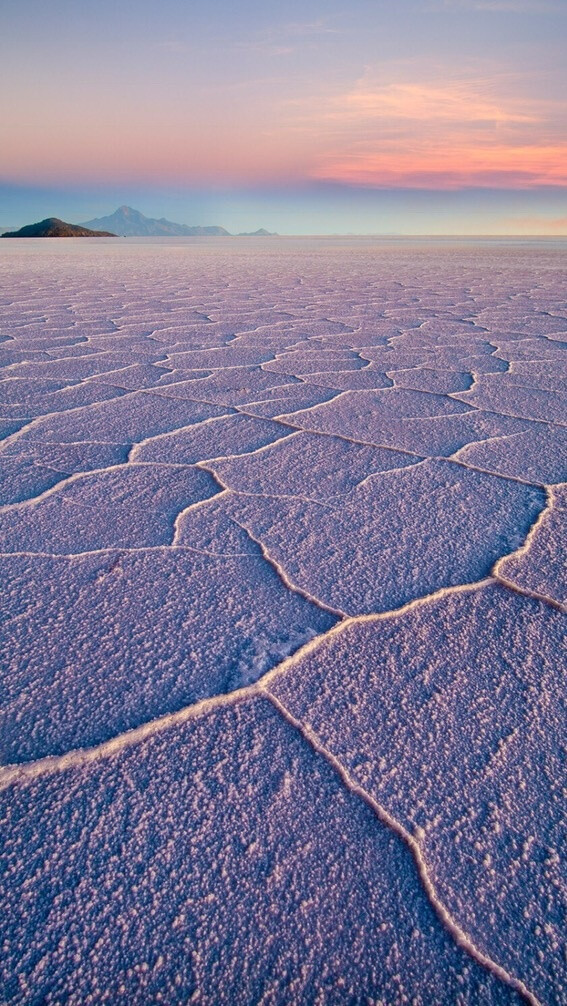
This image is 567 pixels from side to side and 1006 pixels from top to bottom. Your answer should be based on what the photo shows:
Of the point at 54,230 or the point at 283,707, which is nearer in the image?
the point at 283,707

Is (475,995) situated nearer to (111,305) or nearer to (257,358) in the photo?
(257,358)

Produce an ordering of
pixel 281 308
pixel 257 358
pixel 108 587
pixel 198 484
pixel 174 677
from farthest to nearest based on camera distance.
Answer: pixel 281 308, pixel 257 358, pixel 198 484, pixel 108 587, pixel 174 677

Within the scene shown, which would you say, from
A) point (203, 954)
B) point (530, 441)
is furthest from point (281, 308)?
point (203, 954)

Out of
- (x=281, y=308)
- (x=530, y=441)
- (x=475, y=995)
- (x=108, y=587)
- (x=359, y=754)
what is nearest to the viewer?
(x=475, y=995)

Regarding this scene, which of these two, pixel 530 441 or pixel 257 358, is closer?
pixel 530 441

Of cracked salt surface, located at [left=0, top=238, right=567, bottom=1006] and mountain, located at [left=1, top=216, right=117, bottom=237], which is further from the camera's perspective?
mountain, located at [left=1, top=216, right=117, bottom=237]

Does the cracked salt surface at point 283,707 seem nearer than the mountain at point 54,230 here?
Yes
